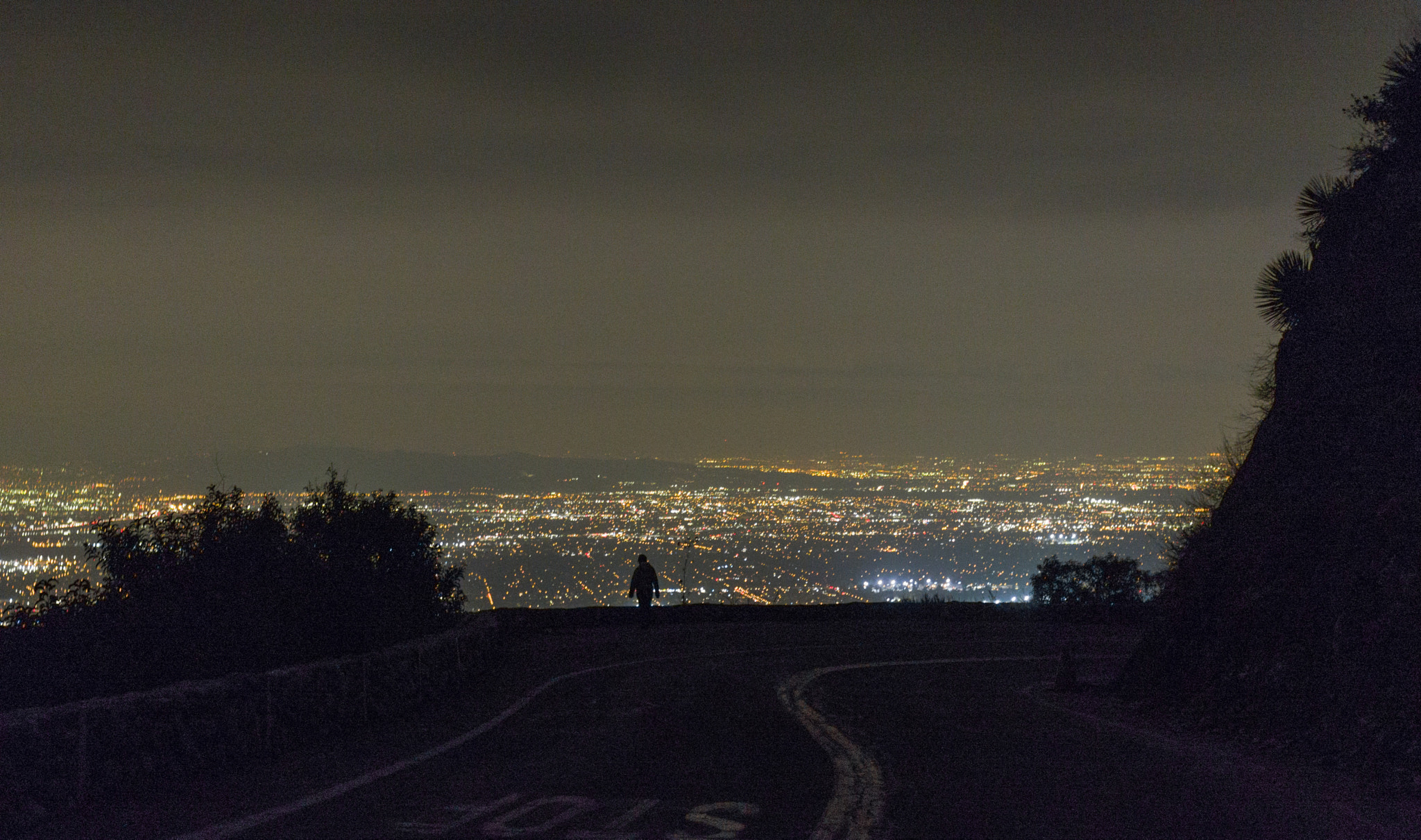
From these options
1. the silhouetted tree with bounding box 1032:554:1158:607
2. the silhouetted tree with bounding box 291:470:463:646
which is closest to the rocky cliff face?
the silhouetted tree with bounding box 291:470:463:646

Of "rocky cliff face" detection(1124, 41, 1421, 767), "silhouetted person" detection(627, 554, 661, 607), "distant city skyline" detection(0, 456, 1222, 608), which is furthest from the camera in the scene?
"distant city skyline" detection(0, 456, 1222, 608)

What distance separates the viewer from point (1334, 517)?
11773 millimetres

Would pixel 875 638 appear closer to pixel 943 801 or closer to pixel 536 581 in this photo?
pixel 943 801

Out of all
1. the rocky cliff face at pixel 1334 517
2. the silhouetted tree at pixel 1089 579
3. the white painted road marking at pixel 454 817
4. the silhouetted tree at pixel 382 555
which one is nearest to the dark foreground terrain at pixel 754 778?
the white painted road marking at pixel 454 817

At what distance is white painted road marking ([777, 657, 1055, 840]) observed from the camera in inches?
273

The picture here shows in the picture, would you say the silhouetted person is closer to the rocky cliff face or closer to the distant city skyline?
the distant city skyline

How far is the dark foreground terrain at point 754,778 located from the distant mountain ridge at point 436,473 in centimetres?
787

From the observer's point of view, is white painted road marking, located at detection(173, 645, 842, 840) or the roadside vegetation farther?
Answer: the roadside vegetation

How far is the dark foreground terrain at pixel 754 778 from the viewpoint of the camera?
282 inches

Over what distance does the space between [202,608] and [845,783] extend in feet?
28.3

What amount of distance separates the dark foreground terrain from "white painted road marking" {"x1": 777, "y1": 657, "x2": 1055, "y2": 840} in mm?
29

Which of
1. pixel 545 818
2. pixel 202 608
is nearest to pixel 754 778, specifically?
pixel 545 818

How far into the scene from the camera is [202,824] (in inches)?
282

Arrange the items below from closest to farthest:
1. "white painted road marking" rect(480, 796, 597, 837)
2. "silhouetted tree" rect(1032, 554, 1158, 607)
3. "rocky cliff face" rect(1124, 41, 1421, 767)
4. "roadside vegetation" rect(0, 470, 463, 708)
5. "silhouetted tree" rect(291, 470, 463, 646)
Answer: "white painted road marking" rect(480, 796, 597, 837) → "rocky cliff face" rect(1124, 41, 1421, 767) → "roadside vegetation" rect(0, 470, 463, 708) → "silhouetted tree" rect(291, 470, 463, 646) → "silhouetted tree" rect(1032, 554, 1158, 607)
